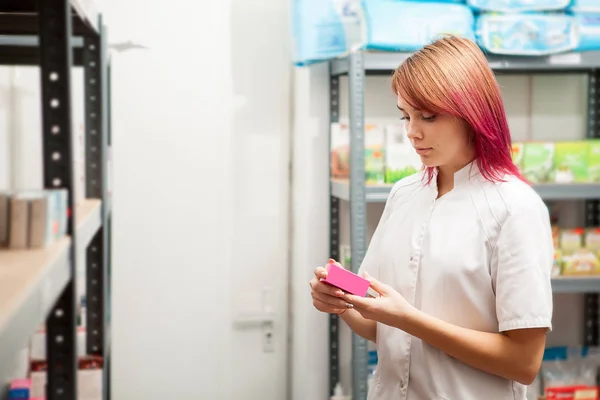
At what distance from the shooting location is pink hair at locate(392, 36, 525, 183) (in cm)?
174

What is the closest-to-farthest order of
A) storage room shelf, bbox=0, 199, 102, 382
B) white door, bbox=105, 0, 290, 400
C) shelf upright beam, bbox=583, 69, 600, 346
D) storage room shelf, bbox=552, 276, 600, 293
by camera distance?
1. storage room shelf, bbox=0, 199, 102, 382
2. storage room shelf, bbox=552, 276, 600, 293
3. white door, bbox=105, 0, 290, 400
4. shelf upright beam, bbox=583, 69, 600, 346

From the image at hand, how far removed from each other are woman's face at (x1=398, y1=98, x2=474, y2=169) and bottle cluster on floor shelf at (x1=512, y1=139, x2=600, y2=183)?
4.92 feet

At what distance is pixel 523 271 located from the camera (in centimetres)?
170

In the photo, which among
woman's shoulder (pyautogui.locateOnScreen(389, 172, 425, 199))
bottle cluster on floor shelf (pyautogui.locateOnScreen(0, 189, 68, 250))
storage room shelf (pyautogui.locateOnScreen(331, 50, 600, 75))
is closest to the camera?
bottle cluster on floor shelf (pyautogui.locateOnScreen(0, 189, 68, 250))

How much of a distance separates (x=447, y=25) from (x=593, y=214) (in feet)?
4.67

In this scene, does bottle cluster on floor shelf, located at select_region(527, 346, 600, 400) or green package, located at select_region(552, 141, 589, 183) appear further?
bottle cluster on floor shelf, located at select_region(527, 346, 600, 400)

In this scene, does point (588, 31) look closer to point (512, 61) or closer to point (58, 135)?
point (512, 61)

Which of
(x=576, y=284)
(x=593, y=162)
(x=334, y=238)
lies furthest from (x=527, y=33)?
(x=334, y=238)

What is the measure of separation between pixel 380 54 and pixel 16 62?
1412 millimetres

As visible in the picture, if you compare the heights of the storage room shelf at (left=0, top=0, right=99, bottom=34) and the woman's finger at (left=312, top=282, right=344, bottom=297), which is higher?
the storage room shelf at (left=0, top=0, right=99, bottom=34)

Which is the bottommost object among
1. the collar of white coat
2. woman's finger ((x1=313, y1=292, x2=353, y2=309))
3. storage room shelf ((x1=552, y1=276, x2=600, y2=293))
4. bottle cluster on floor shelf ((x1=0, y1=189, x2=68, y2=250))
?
storage room shelf ((x1=552, y1=276, x2=600, y2=293))

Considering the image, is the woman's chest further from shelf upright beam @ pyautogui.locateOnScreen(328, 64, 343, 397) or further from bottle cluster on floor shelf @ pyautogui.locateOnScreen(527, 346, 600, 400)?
bottle cluster on floor shelf @ pyautogui.locateOnScreen(527, 346, 600, 400)

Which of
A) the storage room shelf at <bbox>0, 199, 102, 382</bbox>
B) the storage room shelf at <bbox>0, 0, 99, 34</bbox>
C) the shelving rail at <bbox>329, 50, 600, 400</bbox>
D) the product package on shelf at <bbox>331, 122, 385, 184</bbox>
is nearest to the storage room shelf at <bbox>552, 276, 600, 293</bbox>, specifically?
the shelving rail at <bbox>329, 50, 600, 400</bbox>

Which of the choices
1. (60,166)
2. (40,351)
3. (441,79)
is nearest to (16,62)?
(40,351)
